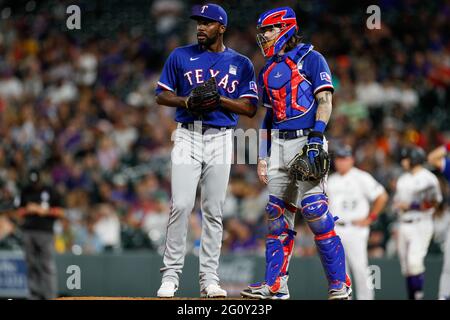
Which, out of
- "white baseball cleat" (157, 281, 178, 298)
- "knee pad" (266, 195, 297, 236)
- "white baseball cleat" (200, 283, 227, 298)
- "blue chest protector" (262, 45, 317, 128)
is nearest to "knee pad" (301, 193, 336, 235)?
"knee pad" (266, 195, 297, 236)

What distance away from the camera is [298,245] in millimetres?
12844

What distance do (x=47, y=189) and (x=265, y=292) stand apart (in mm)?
6281

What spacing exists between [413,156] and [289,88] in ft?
15.4

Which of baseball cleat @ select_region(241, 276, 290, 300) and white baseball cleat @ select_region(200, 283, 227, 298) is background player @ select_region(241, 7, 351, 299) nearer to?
baseball cleat @ select_region(241, 276, 290, 300)

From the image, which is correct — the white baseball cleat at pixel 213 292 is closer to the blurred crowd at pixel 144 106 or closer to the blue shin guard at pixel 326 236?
the blue shin guard at pixel 326 236

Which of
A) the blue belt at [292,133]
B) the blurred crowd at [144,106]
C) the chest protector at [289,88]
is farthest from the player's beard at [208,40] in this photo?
the blurred crowd at [144,106]

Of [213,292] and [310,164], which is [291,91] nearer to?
[310,164]

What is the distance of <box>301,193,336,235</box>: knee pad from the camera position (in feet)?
22.1

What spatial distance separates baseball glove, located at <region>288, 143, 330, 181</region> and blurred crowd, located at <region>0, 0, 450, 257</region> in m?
5.98

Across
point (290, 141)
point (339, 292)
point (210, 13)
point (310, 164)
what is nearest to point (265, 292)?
point (339, 292)

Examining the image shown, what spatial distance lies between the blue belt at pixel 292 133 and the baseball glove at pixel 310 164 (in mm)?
258

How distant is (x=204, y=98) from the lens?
6.77 metres

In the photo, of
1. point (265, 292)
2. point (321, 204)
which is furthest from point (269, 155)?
point (265, 292)

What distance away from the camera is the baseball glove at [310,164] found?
6.54 meters
